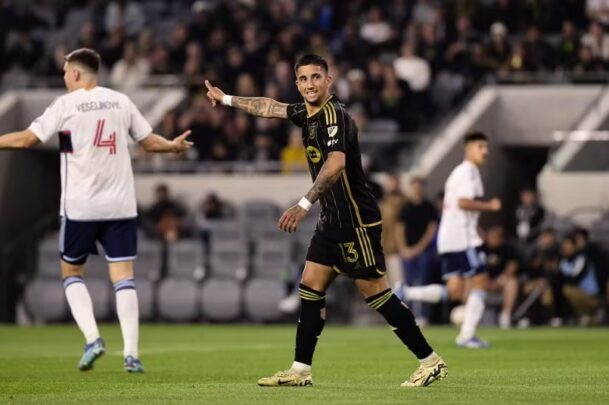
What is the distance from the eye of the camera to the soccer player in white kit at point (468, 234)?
54.7ft

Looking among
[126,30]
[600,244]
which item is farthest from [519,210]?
[126,30]

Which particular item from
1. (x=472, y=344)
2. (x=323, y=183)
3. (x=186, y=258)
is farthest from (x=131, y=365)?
(x=186, y=258)

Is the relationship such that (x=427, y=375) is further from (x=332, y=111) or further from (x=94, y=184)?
(x=94, y=184)

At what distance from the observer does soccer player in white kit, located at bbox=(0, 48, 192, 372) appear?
12.7 meters

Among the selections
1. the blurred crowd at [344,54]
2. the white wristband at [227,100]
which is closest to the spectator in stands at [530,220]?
the blurred crowd at [344,54]

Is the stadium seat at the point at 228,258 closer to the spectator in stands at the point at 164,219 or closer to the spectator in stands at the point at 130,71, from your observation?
the spectator in stands at the point at 164,219

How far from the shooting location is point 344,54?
28.1 metres

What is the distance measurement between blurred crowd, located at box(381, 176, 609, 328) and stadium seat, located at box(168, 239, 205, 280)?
3306 mm

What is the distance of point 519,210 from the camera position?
963 inches

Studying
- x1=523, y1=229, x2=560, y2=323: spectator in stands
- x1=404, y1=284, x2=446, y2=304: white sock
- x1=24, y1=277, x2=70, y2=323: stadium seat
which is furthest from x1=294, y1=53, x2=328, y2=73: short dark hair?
x1=24, y1=277, x2=70, y2=323: stadium seat

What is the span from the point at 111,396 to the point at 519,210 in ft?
49.7

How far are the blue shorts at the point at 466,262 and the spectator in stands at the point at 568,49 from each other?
10029 millimetres

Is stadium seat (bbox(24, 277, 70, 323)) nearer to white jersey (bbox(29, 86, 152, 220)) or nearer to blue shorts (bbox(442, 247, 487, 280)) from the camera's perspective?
blue shorts (bbox(442, 247, 487, 280))

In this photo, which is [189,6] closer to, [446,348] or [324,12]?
[324,12]
